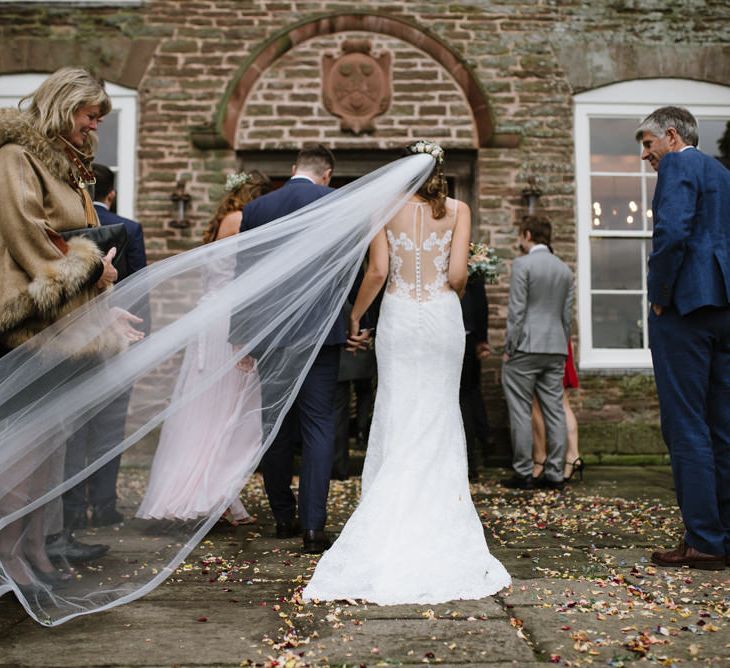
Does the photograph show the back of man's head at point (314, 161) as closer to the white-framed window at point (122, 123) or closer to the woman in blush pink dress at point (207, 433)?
the woman in blush pink dress at point (207, 433)

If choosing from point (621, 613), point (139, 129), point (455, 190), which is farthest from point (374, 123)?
point (621, 613)

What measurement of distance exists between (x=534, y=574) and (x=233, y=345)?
160 cm

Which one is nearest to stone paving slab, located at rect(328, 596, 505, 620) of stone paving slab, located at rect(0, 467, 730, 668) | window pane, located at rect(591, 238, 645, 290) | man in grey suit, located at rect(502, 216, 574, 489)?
stone paving slab, located at rect(0, 467, 730, 668)

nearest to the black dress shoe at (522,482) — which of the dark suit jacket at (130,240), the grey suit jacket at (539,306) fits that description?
the grey suit jacket at (539,306)

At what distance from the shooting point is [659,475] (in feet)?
23.5

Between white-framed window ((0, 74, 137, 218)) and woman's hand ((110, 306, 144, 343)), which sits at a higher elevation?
white-framed window ((0, 74, 137, 218))

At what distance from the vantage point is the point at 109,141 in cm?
813

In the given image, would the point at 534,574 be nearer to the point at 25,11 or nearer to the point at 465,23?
the point at 465,23

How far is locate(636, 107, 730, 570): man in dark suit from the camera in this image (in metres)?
3.85

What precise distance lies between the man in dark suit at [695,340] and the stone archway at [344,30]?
13.9 feet

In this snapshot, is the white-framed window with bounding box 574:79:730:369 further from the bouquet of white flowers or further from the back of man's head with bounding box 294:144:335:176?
the back of man's head with bounding box 294:144:335:176

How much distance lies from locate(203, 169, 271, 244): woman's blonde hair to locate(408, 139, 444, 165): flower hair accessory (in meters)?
1.20

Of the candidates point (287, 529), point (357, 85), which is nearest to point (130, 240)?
point (287, 529)

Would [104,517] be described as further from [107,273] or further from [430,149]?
[430,149]
